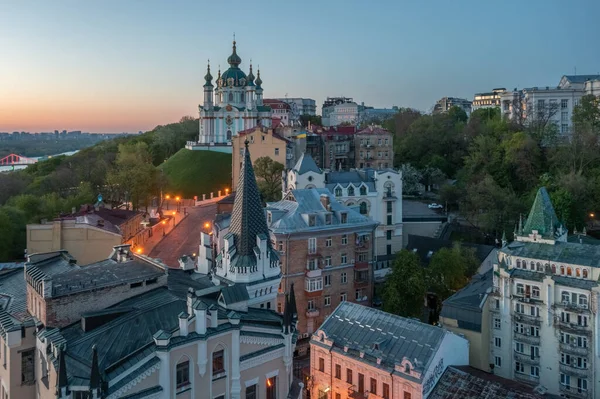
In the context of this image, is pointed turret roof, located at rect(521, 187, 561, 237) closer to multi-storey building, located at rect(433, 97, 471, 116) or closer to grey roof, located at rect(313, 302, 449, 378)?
grey roof, located at rect(313, 302, 449, 378)

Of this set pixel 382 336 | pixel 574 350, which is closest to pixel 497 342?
pixel 574 350

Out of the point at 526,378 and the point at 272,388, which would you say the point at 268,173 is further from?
the point at 272,388

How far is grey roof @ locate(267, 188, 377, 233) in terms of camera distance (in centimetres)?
3919

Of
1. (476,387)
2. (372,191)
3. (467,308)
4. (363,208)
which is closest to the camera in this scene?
(476,387)

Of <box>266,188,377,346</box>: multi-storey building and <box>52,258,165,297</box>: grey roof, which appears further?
<box>266,188,377,346</box>: multi-storey building

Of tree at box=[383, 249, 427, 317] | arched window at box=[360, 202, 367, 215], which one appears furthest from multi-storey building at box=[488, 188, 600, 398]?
arched window at box=[360, 202, 367, 215]

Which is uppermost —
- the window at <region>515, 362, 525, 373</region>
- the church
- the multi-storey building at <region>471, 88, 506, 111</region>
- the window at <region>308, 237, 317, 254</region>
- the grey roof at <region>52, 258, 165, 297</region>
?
the multi-storey building at <region>471, 88, 506, 111</region>

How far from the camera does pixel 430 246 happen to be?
170 ft

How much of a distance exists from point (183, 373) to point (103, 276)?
225 inches

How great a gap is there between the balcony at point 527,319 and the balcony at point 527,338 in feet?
2.76

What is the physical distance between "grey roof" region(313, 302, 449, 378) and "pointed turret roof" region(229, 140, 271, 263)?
7.78 metres

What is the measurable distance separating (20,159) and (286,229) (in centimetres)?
16859

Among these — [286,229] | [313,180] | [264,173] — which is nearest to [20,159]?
[264,173]

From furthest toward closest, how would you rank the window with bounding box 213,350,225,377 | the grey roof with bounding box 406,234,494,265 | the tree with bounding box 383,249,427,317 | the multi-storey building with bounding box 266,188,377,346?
Answer: the grey roof with bounding box 406,234,494,265 < the multi-storey building with bounding box 266,188,377,346 < the tree with bounding box 383,249,427,317 < the window with bounding box 213,350,225,377
